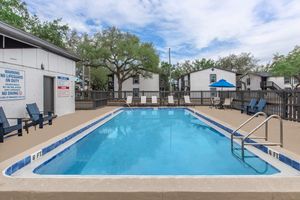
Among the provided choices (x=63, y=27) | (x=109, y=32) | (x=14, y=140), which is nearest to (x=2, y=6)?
(x=63, y=27)

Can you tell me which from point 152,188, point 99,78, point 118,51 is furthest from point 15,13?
point 152,188

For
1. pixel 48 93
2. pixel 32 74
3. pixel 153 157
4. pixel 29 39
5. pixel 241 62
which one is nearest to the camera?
pixel 153 157

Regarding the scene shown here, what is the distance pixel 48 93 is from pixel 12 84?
12.2 ft

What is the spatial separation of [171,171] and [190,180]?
1.61 metres

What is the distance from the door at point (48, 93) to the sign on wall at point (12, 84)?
2.50m

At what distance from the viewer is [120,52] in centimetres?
3444

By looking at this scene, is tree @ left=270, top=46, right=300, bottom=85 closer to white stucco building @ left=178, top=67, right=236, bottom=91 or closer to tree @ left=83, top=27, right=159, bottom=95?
white stucco building @ left=178, top=67, right=236, bottom=91

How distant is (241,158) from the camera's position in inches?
250

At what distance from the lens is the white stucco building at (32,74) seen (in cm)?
799

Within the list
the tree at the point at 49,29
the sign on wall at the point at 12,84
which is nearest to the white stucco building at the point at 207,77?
the tree at the point at 49,29

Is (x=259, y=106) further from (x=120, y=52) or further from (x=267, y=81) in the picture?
(x=267, y=81)

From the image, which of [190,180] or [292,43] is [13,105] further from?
[292,43]

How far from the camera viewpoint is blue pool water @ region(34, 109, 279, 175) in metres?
5.52

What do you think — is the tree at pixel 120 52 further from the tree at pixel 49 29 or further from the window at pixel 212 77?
the window at pixel 212 77
